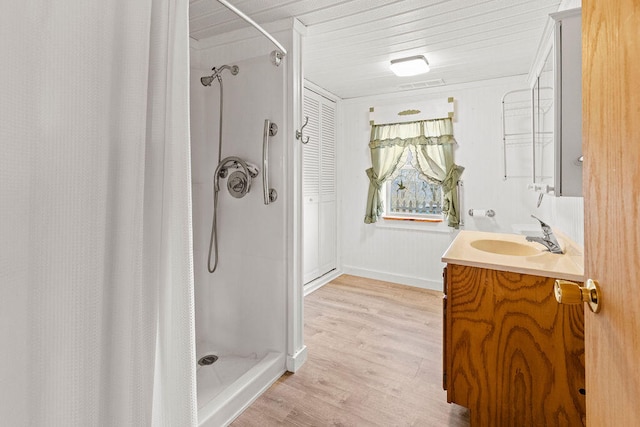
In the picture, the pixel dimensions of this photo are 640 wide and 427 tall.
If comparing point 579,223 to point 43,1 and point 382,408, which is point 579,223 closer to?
point 382,408

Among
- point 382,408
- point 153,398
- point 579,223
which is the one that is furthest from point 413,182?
point 153,398

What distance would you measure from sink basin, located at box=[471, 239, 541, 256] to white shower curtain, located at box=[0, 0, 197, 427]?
177cm

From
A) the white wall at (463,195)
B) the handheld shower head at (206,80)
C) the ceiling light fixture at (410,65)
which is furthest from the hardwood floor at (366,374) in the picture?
the ceiling light fixture at (410,65)

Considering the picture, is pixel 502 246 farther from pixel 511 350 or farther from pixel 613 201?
pixel 613 201

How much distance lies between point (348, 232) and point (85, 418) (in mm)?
3597

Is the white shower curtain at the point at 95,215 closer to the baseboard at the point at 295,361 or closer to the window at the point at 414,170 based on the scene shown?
the baseboard at the point at 295,361

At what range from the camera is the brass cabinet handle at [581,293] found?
0.62 metres

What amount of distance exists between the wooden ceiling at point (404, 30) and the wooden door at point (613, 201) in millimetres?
1579

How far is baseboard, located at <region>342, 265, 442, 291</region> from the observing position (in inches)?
143

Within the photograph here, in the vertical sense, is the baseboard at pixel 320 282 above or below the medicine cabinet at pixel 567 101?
below

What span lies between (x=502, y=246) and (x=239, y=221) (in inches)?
69.7

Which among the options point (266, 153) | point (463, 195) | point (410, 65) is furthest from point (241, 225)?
point (463, 195)

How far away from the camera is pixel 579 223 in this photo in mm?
1637

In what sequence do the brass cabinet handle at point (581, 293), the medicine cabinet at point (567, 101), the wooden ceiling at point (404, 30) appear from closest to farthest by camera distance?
the brass cabinet handle at point (581, 293) < the medicine cabinet at point (567, 101) < the wooden ceiling at point (404, 30)
